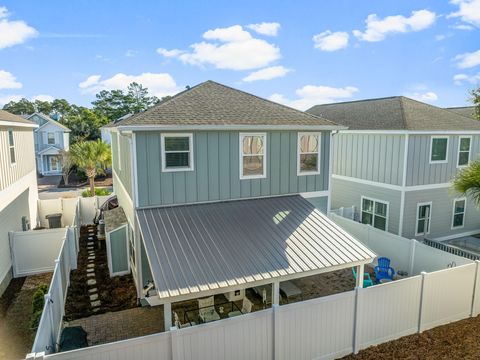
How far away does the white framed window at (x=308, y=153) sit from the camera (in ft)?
→ 36.3

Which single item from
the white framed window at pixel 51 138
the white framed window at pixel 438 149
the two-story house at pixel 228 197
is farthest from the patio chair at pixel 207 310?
the white framed window at pixel 51 138

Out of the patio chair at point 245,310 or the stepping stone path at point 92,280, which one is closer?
the patio chair at point 245,310

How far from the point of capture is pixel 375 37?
1886 centimetres

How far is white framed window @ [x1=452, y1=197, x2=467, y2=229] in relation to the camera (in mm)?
15820

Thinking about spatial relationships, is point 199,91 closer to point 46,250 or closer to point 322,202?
point 322,202

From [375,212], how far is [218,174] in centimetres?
893

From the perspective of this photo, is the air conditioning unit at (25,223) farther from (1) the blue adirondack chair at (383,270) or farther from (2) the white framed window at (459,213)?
(2) the white framed window at (459,213)

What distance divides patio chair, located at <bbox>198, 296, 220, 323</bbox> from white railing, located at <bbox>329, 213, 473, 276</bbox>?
6906 millimetres

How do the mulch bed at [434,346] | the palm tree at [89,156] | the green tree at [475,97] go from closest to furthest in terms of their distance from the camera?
the mulch bed at [434,346], the palm tree at [89,156], the green tree at [475,97]

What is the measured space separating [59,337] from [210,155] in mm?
5720

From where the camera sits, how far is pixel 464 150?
15.4 meters

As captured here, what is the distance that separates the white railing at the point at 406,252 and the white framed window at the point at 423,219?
3153 millimetres

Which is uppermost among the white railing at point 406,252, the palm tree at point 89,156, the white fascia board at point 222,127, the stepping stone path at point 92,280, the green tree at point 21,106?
the green tree at point 21,106

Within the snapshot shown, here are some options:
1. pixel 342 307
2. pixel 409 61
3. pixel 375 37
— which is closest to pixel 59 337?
pixel 342 307
